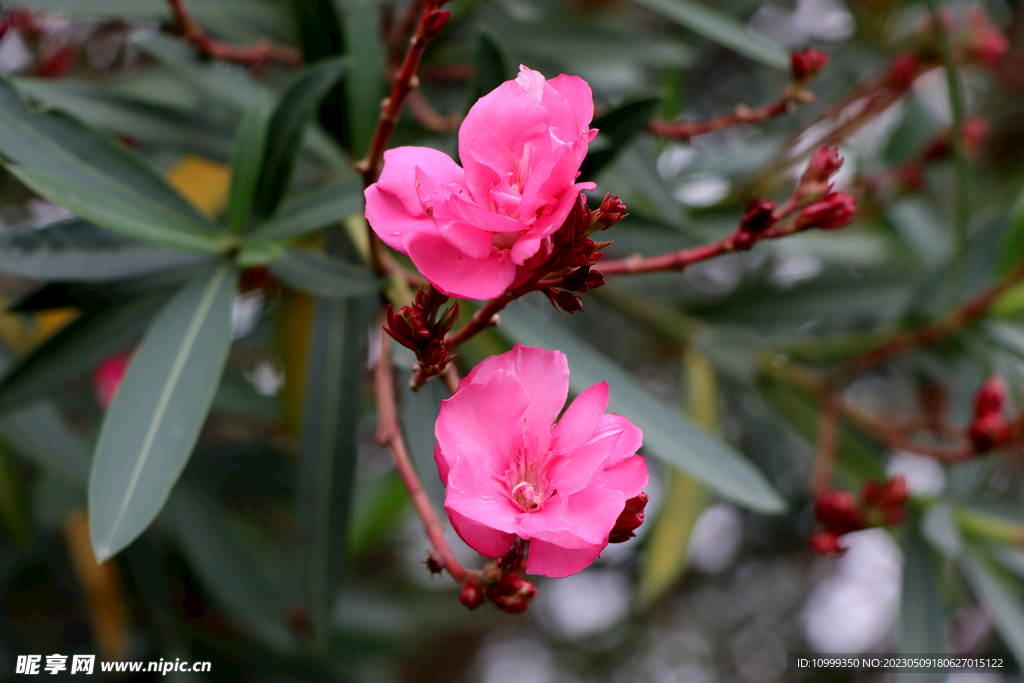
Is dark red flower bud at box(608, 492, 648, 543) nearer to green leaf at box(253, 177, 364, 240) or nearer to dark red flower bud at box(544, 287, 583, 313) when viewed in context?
dark red flower bud at box(544, 287, 583, 313)

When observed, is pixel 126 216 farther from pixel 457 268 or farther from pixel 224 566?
pixel 224 566

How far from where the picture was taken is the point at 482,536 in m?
0.49

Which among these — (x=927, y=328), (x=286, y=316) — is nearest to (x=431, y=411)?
(x=286, y=316)

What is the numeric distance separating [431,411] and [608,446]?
461mm

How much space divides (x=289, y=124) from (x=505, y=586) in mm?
624

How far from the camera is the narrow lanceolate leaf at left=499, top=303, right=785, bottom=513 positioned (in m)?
0.85

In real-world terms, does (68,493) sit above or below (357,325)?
below

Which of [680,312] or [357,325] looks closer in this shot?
[357,325]

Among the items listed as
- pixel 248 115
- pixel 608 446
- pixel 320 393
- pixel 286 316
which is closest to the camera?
pixel 608 446

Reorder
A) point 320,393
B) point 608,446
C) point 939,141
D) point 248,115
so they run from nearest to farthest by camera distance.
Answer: point 608,446 < point 248,115 < point 320,393 < point 939,141

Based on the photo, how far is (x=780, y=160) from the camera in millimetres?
1600

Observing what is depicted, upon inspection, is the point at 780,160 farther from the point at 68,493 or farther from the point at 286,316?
the point at 68,493

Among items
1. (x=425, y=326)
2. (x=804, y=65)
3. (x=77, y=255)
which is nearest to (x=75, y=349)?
(x=77, y=255)

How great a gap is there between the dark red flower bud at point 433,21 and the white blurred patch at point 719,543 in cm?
232
